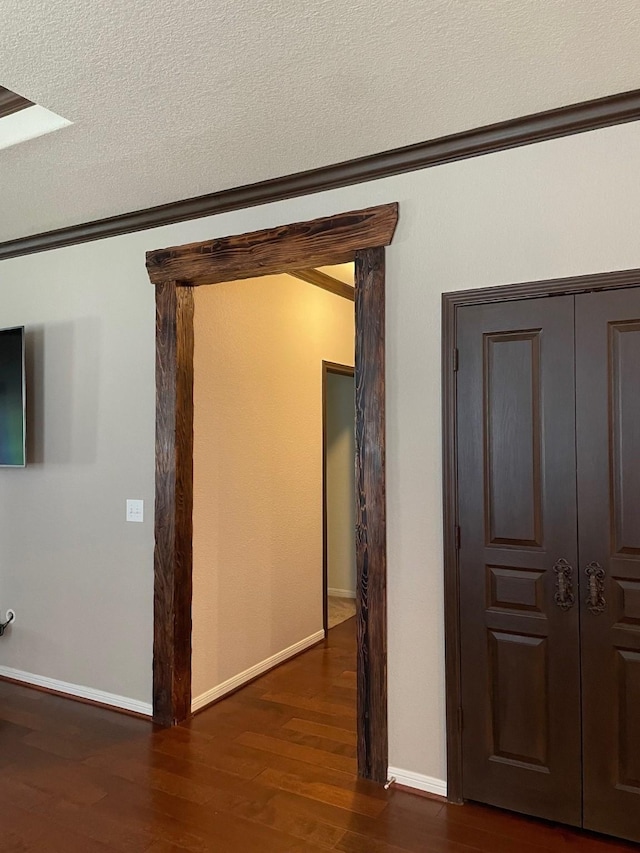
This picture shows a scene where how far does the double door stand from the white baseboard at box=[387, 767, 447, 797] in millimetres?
104

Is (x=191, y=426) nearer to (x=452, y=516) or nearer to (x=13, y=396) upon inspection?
(x=13, y=396)

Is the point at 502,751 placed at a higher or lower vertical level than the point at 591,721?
lower

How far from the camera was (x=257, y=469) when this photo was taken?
4027 millimetres

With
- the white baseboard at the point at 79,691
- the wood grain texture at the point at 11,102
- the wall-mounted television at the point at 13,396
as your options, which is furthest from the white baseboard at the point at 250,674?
the wood grain texture at the point at 11,102

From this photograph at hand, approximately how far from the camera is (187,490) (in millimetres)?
3344

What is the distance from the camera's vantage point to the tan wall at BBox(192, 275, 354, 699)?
354cm

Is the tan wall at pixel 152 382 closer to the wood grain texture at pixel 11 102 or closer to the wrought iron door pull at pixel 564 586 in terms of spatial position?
the wrought iron door pull at pixel 564 586

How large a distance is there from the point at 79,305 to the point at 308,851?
2986mm

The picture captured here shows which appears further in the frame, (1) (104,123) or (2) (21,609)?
(2) (21,609)

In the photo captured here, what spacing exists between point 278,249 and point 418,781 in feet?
→ 7.95

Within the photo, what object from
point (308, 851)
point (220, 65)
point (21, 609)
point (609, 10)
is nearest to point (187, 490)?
point (21, 609)

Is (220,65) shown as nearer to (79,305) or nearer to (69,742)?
(79,305)

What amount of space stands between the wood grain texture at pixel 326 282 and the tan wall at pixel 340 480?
1.38 metres

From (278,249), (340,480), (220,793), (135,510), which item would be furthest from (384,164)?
(340,480)
